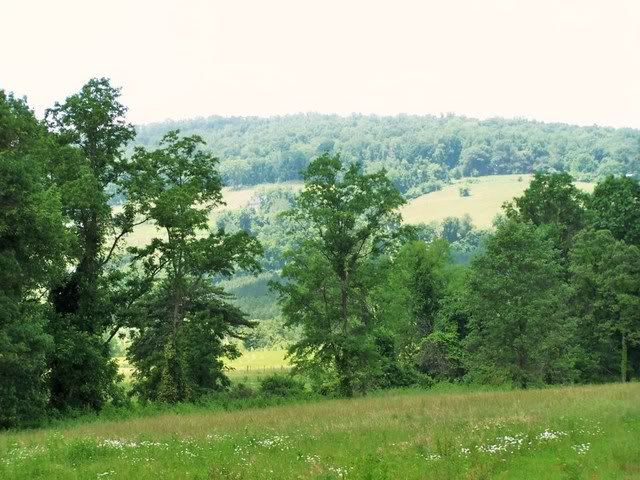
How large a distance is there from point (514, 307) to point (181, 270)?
19.0 m

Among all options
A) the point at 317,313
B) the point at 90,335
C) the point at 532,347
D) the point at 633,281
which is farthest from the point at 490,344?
the point at 90,335

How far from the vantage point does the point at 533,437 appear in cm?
1756

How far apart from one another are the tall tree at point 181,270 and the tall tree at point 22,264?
874 cm

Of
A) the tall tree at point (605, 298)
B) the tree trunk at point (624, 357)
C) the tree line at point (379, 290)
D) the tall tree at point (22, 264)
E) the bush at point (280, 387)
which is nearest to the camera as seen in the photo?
the tall tree at point (22, 264)

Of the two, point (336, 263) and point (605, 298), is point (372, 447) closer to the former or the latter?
point (336, 263)

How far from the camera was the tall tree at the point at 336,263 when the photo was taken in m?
40.8

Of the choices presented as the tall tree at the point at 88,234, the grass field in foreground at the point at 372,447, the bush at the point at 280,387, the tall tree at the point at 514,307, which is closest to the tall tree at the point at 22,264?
the tall tree at the point at 88,234

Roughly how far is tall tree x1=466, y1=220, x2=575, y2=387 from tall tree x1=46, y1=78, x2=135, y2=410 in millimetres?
20674

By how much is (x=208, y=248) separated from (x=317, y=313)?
7173 mm

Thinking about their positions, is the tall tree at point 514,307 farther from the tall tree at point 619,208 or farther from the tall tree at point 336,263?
the tall tree at point 619,208

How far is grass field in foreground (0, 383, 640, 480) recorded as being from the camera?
14.7m

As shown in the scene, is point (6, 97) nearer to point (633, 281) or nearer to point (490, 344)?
point (490, 344)

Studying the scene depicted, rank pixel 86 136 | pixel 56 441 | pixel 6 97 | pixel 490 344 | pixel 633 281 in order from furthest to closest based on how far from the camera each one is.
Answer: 1. pixel 633 281
2. pixel 490 344
3. pixel 86 136
4. pixel 6 97
5. pixel 56 441

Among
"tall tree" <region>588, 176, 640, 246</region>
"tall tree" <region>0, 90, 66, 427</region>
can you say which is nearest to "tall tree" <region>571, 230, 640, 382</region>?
"tall tree" <region>588, 176, 640, 246</region>
